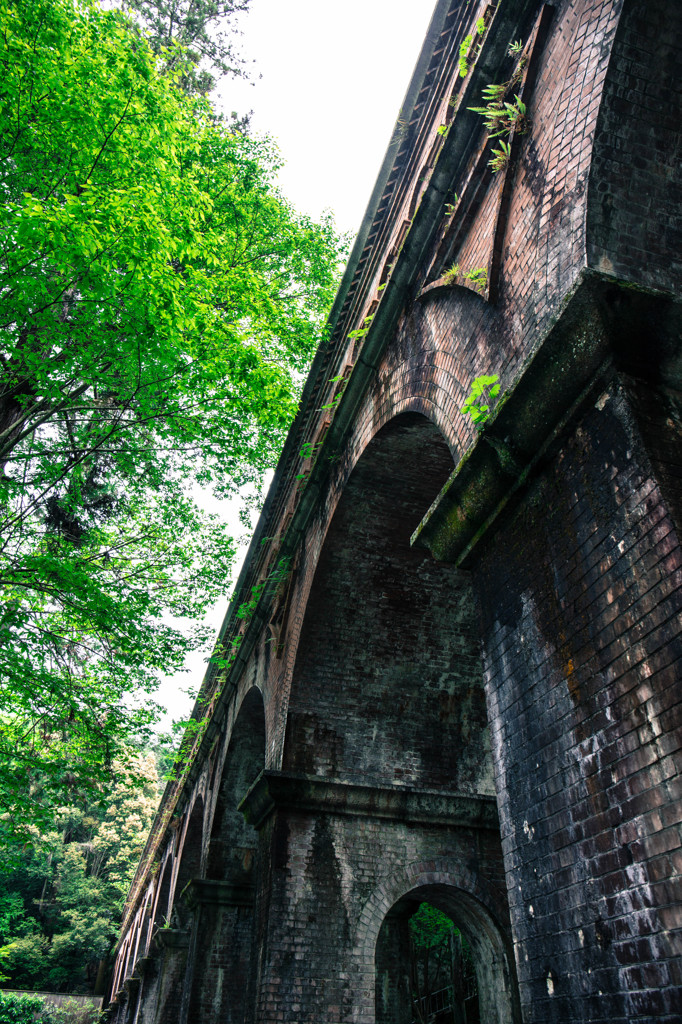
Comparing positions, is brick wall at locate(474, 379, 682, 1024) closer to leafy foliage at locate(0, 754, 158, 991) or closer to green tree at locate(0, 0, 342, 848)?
green tree at locate(0, 0, 342, 848)

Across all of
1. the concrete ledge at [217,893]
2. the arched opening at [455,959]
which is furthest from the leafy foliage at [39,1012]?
the arched opening at [455,959]

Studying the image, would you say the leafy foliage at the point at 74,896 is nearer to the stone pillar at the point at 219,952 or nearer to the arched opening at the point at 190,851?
the arched opening at the point at 190,851

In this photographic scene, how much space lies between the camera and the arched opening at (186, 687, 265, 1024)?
895 centimetres

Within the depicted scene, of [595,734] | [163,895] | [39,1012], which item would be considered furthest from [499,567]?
[39,1012]

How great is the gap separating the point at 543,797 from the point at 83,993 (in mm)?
39209

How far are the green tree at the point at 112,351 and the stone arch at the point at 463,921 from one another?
3842 millimetres

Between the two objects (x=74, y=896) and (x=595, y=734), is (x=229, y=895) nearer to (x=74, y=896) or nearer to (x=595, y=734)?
(x=595, y=734)

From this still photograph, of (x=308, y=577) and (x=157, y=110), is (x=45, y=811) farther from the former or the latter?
(x=157, y=110)

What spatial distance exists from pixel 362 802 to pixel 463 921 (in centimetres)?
178

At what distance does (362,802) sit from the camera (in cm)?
651

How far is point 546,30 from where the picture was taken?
334cm

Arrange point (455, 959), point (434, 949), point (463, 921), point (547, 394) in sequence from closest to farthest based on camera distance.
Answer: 1. point (547, 394)
2. point (463, 921)
3. point (455, 959)
4. point (434, 949)

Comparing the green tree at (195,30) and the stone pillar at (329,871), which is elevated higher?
the green tree at (195,30)

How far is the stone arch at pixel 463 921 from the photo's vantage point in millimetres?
5973
